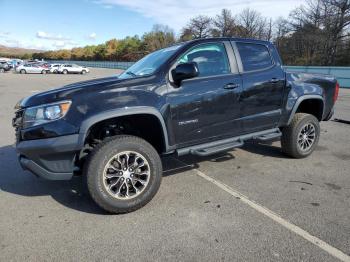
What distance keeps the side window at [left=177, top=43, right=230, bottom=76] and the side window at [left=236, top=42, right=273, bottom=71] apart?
337 millimetres

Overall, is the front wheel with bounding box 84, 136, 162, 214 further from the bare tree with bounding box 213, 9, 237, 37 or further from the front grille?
the bare tree with bounding box 213, 9, 237, 37

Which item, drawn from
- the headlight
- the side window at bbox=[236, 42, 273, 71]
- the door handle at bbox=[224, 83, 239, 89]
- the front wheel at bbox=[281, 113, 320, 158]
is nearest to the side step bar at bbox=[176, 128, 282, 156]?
the front wheel at bbox=[281, 113, 320, 158]

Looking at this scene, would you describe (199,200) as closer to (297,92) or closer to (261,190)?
(261,190)

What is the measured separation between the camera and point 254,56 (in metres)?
5.09

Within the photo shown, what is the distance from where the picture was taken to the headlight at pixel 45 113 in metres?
3.65

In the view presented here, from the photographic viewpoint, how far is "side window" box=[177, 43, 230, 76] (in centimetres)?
447

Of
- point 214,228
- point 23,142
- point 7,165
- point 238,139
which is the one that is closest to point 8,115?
point 7,165

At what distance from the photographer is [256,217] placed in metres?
3.71

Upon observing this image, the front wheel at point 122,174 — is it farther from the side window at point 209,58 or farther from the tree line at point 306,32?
the tree line at point 306,32

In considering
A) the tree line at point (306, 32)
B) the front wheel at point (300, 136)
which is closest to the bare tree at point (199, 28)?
the tree line at point (306, 32)

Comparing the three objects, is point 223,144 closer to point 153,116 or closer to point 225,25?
point 153,116

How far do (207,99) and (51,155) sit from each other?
6.39 feet

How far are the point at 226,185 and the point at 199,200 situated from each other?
23.6 inches

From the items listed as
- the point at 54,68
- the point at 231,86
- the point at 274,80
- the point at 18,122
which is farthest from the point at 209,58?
the point at 54,68
